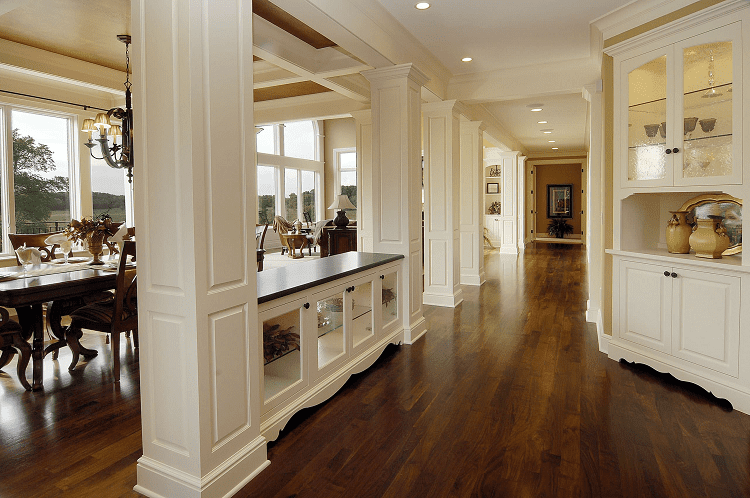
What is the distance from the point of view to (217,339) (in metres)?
2.02

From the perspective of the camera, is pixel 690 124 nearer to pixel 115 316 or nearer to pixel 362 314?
pixel 362 314

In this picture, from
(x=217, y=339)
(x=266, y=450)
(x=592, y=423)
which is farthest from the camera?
(x=592, y=423)

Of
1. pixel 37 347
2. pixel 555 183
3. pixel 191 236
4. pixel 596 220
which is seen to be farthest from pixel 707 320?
pixel 555 183

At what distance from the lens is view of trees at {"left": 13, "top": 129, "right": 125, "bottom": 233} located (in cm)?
627

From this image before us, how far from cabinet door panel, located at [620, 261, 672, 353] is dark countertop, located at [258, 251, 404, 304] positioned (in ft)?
6.15

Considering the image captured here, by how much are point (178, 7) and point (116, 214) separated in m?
6.64

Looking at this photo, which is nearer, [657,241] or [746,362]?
[746,362]

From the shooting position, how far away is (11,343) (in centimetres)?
316

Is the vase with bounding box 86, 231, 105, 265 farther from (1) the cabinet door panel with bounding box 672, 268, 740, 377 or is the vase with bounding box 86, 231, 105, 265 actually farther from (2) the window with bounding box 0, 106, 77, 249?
(1) the cabinet door panel with bounding box 672, 268, 740, 377

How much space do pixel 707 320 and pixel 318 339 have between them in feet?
8.40

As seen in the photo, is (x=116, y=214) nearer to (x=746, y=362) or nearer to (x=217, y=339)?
(x=217, y=339)

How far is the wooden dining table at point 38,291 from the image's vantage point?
3.06m

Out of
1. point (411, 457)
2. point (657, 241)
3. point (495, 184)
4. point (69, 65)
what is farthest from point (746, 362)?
point (495, 184)

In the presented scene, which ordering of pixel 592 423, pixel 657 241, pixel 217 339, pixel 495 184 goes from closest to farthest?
pixel 217 339 → pixel 592 423 → pixel 657 241 → pixel 495 184
